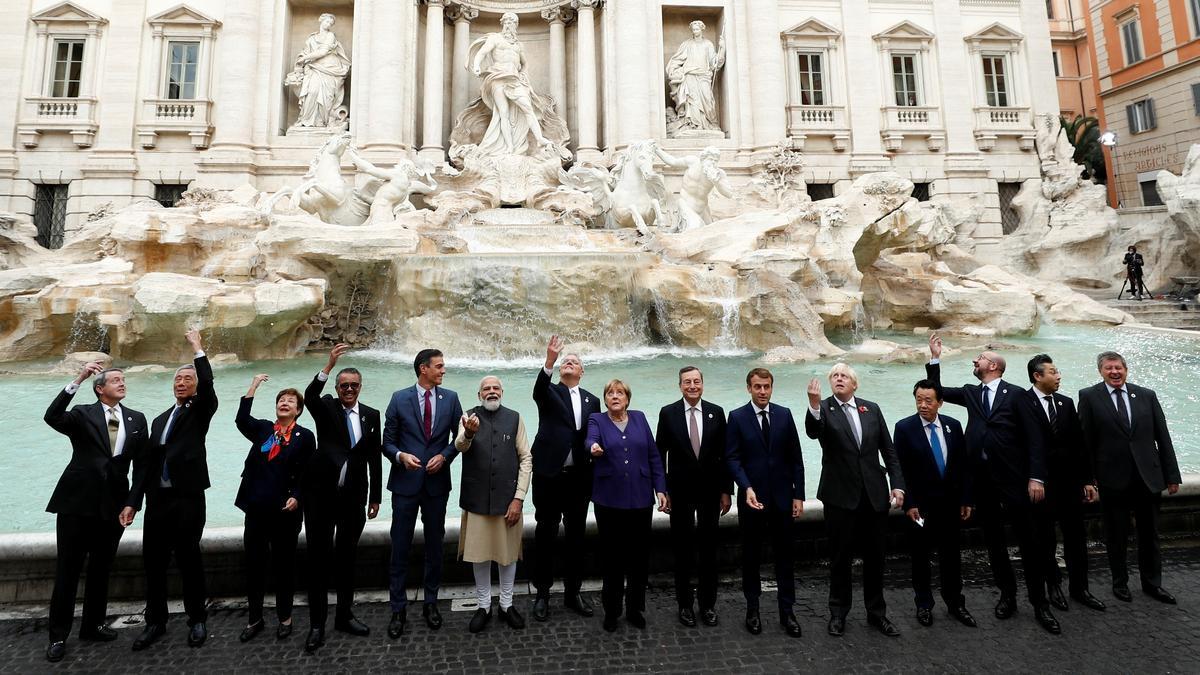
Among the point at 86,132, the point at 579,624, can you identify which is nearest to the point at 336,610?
the point at 579,624

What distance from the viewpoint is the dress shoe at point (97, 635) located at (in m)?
2.45

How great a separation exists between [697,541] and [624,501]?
45 cm

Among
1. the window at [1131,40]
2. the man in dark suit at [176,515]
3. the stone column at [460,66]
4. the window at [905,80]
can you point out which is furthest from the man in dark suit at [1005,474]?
the window at [1131,40]

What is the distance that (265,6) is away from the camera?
16375mm

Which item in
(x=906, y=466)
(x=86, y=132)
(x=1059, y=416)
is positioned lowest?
(x=906, y=466)

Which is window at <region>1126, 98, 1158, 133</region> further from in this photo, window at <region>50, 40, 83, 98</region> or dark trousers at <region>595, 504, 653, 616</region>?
window at <region>50, 40, 83, 98</region>

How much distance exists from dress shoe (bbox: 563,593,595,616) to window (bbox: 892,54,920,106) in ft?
65.5

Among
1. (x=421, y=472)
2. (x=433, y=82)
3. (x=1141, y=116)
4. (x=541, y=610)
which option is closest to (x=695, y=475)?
(x=541, y=610)

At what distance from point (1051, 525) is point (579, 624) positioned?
6.97 ft

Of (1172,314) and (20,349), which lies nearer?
(20,349)

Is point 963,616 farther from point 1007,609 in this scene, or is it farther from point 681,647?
point 681,647

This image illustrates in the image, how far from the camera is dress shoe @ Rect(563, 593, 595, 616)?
269 cm

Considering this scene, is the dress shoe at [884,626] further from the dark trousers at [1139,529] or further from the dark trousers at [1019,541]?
the dark trousers at [1139,529]

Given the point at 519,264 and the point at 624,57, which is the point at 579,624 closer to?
the point at 519,264
